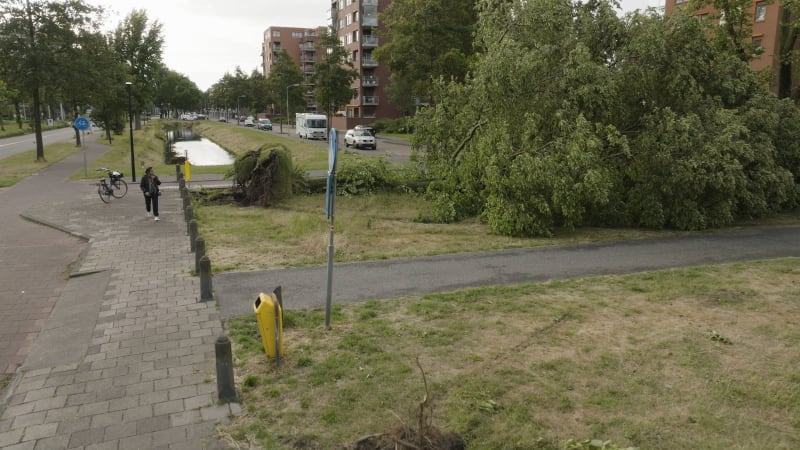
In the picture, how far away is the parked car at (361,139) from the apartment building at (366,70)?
2807cm

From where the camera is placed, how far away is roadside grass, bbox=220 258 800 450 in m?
4.88

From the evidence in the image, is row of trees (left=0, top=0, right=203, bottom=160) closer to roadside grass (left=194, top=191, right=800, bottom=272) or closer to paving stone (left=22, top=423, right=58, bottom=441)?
roadside grass (left=194, top=191, right=800, bottom=272)

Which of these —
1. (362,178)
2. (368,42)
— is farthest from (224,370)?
(368,42)

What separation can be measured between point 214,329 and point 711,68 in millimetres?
14450

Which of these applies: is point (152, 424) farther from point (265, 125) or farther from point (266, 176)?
point (265, 125)

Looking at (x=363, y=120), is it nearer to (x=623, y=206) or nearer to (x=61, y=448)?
(x=623, y=206)

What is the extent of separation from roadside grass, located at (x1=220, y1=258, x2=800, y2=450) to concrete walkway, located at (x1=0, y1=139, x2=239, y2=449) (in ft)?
1.78

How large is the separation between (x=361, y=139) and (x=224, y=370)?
38195 mm

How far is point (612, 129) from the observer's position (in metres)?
13.0

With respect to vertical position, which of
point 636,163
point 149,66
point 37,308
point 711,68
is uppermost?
point 149,66

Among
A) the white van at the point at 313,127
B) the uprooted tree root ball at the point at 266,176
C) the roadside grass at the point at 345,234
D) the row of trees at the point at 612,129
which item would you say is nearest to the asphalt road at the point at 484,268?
the roadside grass at the point at 345,234

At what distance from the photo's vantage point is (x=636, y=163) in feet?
45.1

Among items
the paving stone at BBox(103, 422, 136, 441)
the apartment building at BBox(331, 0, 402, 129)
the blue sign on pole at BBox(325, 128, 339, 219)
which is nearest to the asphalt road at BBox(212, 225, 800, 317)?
the blue sign on pole at BBox(325, 128, 339, 219)

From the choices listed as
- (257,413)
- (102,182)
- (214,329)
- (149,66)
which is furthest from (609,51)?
(149,66)
